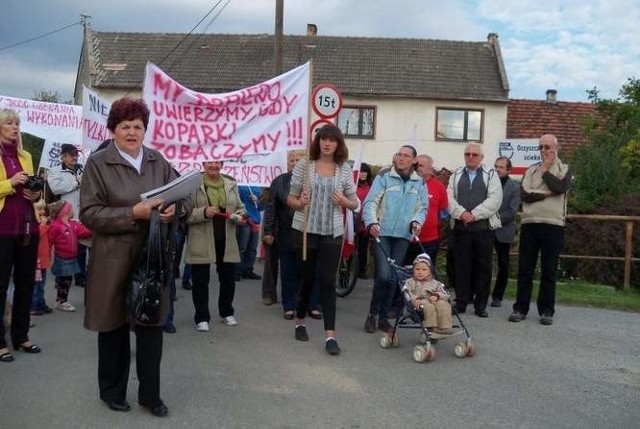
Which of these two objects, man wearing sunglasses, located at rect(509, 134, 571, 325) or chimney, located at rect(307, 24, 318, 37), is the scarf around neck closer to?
man wearing sunglasses, located at rect(509, 134, 571, 325)

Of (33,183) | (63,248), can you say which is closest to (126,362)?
(33,183)

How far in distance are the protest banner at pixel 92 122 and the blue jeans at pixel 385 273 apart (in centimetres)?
347

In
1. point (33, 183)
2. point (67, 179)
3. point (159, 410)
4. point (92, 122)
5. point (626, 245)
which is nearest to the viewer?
point (159, 410)

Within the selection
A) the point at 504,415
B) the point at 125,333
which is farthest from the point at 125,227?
the point at 504,415

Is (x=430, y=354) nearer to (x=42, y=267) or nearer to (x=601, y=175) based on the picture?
(x=42, y=267)

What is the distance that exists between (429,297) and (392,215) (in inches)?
40.5

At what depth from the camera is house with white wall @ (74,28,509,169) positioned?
2964 centimetres

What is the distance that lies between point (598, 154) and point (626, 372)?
8453 mm

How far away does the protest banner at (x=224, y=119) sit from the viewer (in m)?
6.98

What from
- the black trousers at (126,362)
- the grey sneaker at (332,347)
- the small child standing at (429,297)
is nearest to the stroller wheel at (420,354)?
the small child standing at (429,297)

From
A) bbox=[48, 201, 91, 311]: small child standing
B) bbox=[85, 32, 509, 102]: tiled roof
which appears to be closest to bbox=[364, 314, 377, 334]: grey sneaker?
bbox=[48, 201, 91, 311]: small child standing

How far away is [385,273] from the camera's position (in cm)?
722

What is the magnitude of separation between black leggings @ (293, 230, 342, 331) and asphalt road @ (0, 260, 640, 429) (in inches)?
15.1

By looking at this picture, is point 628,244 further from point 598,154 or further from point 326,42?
point 326,42
